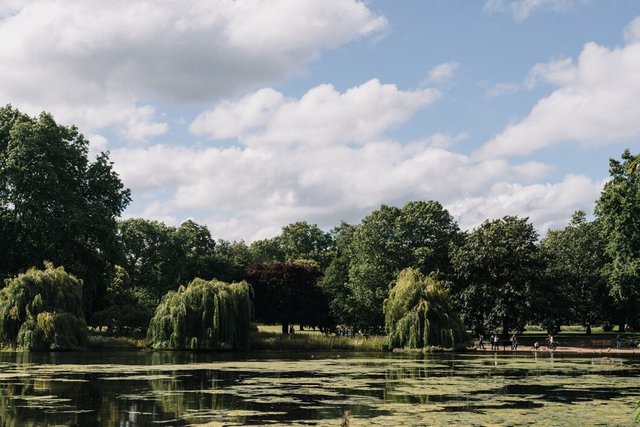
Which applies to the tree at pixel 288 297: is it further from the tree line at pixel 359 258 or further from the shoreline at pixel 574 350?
the shoreline at pixel 574 350

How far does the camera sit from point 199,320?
2064 inches

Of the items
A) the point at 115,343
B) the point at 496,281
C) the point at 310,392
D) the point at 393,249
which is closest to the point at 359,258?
the point at 393,249

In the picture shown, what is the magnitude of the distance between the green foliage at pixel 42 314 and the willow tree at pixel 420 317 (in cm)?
2400

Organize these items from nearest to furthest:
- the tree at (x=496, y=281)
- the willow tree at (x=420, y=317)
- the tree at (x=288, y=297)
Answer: the willow tree at (x=420, y=317) < the tree at (x=496, y=281) < the tree at (x=288, y=297)

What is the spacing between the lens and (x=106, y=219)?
6431 centimetres

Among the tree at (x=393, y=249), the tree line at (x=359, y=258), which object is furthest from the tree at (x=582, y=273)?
the tree at (x=393, y=249)

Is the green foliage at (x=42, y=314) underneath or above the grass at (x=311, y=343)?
above

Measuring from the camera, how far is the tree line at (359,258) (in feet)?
203

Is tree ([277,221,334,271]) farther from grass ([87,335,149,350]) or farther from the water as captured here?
the water

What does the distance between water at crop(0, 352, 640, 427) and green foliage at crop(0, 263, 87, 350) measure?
6471mm

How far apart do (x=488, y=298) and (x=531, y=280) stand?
4914 millimetres

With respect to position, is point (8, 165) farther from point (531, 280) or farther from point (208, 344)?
point (531, 280)

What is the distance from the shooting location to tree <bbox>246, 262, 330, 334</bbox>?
81375mm

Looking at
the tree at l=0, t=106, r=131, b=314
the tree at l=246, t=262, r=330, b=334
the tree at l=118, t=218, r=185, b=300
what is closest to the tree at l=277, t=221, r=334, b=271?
the tree at l=118, t=218, r=185, b=300
